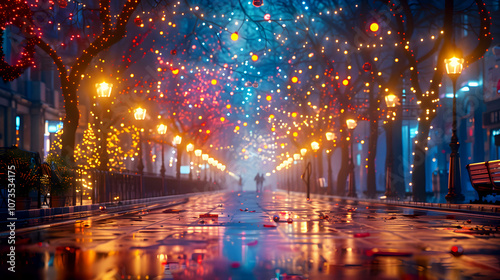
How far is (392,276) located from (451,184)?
69.9 feet

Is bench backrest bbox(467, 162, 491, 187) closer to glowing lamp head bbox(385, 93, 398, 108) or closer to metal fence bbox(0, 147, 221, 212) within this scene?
glowing lamp head bbox(385, 93, 398, 108)

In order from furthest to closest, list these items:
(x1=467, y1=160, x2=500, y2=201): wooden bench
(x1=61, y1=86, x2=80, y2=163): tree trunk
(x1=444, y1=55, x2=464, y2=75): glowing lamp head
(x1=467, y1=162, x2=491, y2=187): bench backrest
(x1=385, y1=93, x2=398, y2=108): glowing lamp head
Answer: (x1=385, y1=93, x2=398, y2=108): glowing lamp head < (x1=444, y1=55, x2=464, y2=75): glowing lamp head < (x1=61, y1=86, x2=80, y2=163): tree trunk < (x1=467, y1=162, x2=491, y2=187): bench backrest < (x1=467, y1=160, x2=500, y2=201): wooden bench

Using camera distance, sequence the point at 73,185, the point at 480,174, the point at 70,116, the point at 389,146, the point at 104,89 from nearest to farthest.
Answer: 1. the point at 480,174
2. the point at 73,185
3. the point at 70,116
4. the point at 104,89
5. the point at 389,146

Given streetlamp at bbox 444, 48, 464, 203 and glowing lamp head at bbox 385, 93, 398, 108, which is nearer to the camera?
streetlamp at bbox 444, 48, 464, 203

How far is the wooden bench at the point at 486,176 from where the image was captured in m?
22.9

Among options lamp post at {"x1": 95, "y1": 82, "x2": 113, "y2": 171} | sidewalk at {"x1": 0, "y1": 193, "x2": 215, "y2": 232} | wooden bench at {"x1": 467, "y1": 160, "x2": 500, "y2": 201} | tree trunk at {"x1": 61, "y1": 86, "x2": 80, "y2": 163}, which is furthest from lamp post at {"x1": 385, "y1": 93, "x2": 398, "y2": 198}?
tree trunk at {"x1": 61, "y1": 86, "x2": 80, "y2": 163}

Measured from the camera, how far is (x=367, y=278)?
304 inches

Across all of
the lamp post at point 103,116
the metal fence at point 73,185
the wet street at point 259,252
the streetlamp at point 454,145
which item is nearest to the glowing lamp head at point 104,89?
the lamp post at point 103,116

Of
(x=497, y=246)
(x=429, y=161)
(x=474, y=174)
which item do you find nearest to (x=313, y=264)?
(x=497, y=246)

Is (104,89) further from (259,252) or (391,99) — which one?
(259,252)

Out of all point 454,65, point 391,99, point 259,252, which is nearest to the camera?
point 259,252

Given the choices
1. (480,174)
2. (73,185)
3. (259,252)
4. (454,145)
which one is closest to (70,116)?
(73,185)

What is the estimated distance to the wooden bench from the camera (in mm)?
22941

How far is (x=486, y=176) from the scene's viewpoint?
23938mm
